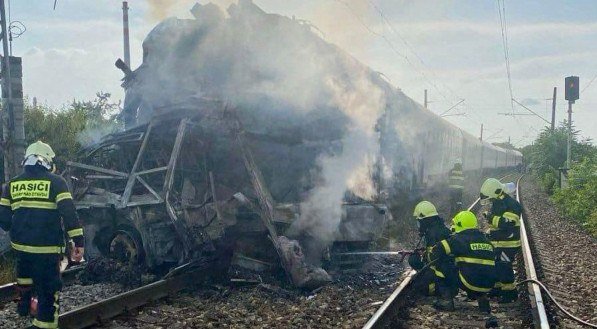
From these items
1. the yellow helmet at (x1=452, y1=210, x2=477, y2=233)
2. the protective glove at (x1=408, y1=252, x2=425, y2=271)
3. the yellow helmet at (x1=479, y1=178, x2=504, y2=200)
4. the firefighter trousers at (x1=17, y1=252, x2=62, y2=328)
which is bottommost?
the protective glove at (x1=408, y1=252, x2=425, y2=271)

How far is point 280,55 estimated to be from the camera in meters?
9.12

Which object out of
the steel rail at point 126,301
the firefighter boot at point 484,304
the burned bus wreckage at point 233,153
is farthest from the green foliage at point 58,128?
the firefighter boot at point 484,304

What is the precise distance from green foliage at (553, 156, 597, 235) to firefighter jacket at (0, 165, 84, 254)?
12240mm

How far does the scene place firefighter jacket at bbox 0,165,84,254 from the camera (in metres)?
5.11

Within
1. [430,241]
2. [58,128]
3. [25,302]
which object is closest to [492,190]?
[430,241]

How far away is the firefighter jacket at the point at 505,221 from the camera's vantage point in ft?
25.6

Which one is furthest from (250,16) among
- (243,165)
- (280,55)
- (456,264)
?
(456,264)

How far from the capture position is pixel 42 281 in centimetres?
510

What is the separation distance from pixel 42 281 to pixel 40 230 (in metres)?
0.47

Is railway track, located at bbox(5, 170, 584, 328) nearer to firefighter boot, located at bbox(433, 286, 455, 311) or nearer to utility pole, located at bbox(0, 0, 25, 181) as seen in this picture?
firefighter boot, located at bbox(433, 286, 455, 311)

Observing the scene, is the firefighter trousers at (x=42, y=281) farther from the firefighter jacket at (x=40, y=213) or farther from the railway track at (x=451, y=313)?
the railway track at (x=451, y=313)

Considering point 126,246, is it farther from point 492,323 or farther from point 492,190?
point 492,190

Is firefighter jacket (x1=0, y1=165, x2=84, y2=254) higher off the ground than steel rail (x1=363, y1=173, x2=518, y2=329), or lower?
higher

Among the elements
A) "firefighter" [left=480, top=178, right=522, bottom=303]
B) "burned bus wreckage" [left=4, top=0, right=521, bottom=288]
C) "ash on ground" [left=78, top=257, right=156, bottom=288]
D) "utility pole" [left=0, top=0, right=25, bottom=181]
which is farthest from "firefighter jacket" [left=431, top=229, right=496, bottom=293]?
"utility pole" [left=0, top=0, right=25, bottom=181]
